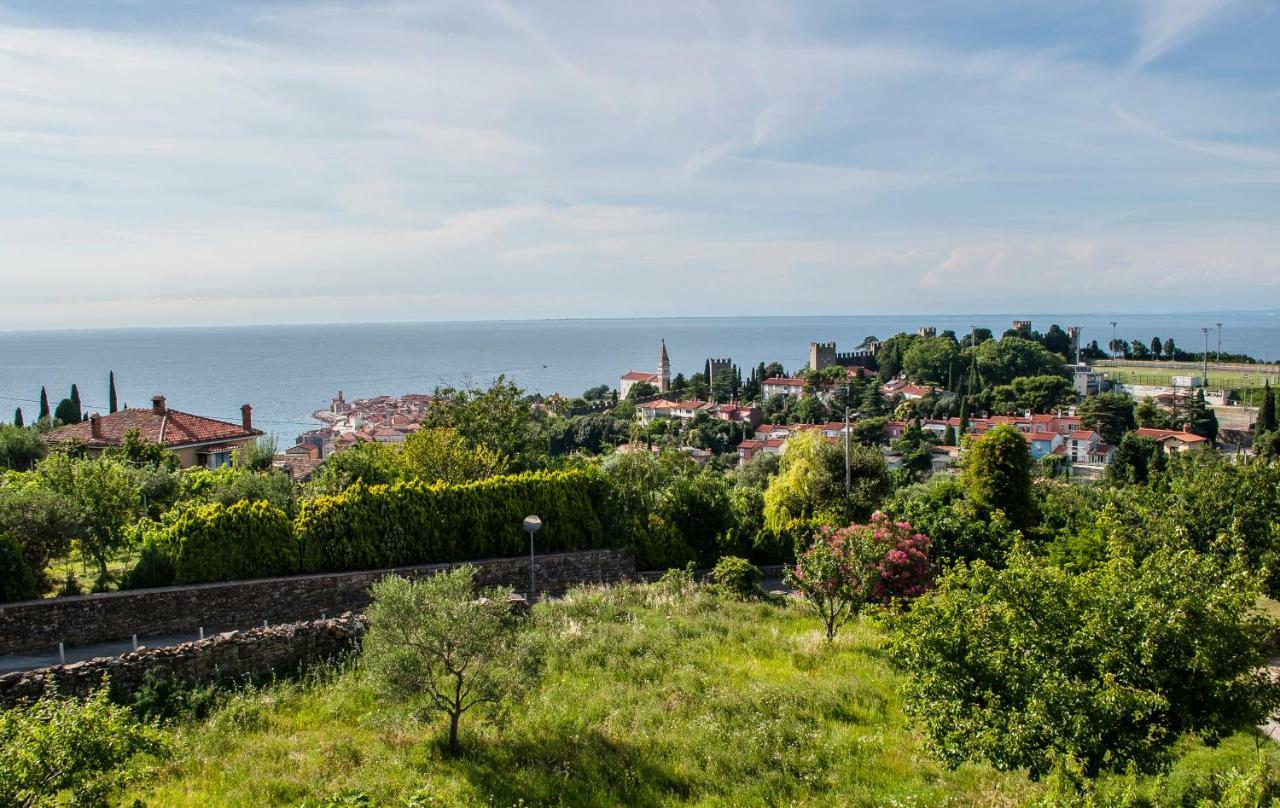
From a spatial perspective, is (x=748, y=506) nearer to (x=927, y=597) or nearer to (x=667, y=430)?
(x=927, y=597)

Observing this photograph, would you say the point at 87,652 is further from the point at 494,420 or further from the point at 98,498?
the point at 494,420

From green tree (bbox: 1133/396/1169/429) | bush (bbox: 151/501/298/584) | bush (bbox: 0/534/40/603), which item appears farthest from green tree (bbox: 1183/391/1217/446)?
bush (bbox: 0/534/40/603)

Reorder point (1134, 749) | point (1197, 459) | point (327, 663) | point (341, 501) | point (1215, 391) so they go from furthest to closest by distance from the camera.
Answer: point (1215, 391), point (1197, 459), point (341, 501), point (327, 663), point (1134, 749)

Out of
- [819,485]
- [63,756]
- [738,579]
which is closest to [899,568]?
[738,579]

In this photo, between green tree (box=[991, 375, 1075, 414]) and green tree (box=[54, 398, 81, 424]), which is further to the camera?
green tree (box=[991, 375, 1075, 414])

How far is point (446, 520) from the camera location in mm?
16766

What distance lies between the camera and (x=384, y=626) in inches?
340

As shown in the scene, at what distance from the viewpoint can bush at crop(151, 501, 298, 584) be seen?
14344 millimetres

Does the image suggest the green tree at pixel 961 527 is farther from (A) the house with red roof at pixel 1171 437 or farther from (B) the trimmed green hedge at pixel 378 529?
(A) the house with red roof at pixel 1171 437

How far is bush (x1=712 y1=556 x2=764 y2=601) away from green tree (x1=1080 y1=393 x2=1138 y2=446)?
78.9 m

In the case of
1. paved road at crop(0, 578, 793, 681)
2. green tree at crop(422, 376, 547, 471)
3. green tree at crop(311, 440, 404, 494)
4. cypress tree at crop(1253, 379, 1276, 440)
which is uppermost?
green tree at crop(422, 376, 547, 471)

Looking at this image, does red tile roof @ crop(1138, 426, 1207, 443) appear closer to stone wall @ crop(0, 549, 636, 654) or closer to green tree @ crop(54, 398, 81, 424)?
stone wall @ crop(0, 549, 636, 654)

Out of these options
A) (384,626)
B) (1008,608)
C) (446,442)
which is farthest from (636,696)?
(446,442)

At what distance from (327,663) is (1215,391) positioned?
404 feet
